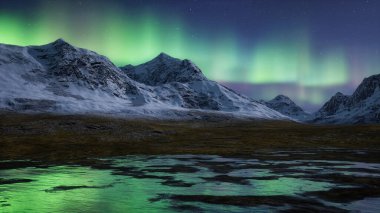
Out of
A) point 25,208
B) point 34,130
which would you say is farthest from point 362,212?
point 34,130

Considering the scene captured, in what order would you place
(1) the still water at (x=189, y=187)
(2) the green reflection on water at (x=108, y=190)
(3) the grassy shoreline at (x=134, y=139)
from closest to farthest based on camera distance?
(2) the green reflection on water at (x=108, y=190), (1) the still water at (x=189, y=187), (3) the grassy shoreline at (x=134, y=139)

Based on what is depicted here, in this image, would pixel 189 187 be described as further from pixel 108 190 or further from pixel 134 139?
pixel 134 139

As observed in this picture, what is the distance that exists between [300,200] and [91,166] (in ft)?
68.5

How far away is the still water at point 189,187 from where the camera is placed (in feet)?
65.2

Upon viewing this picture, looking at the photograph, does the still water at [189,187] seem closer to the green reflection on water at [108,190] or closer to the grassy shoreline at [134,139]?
the green reflection on water at [108,190]

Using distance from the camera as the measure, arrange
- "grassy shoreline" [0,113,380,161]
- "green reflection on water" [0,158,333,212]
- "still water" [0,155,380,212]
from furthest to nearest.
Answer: "grassy shoreline" [0,113,380,161], "still water" [0,155,380,212], "green reflection on water" [0,158,333,212]

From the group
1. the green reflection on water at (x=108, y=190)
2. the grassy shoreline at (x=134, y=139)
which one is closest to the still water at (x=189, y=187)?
the green reflection on water at (x=108, y=190)

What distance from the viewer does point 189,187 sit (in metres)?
25.6

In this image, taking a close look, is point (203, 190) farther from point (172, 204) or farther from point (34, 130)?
point (34, 130)

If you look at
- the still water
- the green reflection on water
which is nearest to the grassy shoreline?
the still water

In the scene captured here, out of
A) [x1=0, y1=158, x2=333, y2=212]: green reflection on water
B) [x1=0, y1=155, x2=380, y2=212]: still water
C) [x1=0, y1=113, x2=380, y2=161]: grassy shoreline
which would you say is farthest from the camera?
[x1=0, y1=113, x2=380, y2=161]: grassy shoreline

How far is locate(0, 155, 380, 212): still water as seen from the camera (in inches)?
782

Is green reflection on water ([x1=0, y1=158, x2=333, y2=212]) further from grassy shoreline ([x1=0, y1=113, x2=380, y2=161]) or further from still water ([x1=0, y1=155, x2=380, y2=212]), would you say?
grassy shoreline ([x1=0, y1=113, x2=380, y2=161])

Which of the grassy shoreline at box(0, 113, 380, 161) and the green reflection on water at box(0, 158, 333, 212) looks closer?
the green reflection on water at box(0, 158, 333, 212)
